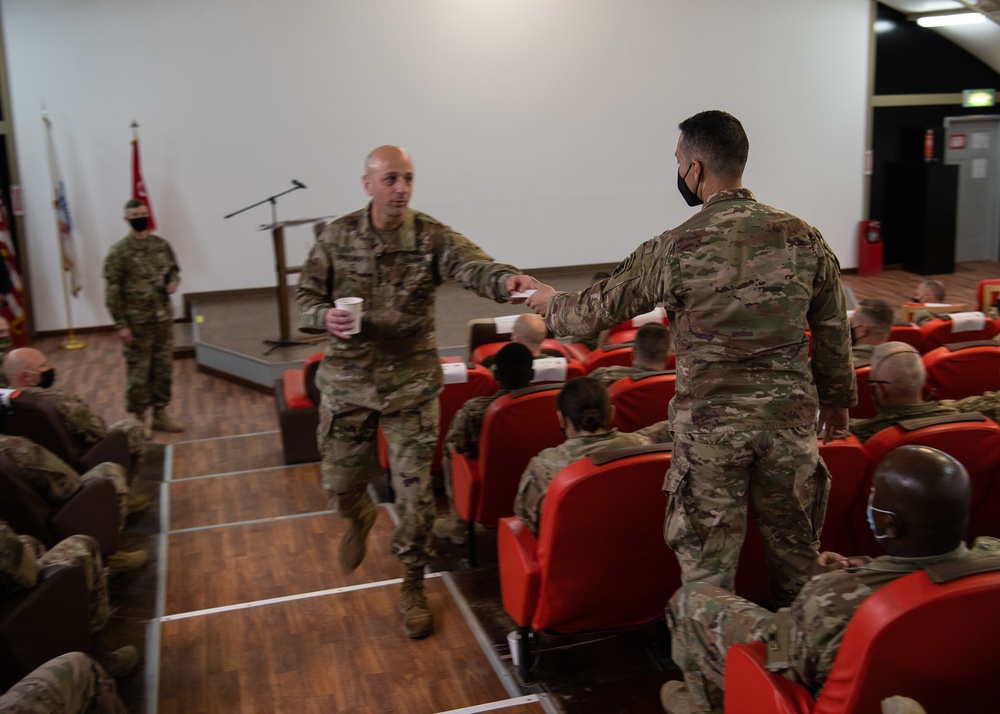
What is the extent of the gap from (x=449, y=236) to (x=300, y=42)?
699 centimetres

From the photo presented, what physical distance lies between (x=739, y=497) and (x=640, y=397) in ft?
3.49

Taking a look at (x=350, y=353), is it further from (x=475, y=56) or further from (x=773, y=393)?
(x=475, y=56)

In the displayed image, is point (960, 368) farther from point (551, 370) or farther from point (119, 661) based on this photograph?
point (119, 661)

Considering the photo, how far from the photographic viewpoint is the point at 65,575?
2465 millimetres

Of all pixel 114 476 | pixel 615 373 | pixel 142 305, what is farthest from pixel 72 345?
pixel 615 373

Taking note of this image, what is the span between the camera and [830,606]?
5.44 ft

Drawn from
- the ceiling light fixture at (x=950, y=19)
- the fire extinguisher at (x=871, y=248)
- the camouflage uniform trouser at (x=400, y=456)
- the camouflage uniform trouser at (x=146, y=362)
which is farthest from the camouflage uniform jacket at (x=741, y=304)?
the ceiling light fixture at (x=950, y=19)

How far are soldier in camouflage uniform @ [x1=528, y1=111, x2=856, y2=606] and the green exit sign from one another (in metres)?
11.2

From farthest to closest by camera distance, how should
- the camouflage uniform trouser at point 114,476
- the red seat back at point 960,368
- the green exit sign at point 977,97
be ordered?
the green exit sign at point 977,97 < the red seat back at point 960,368 < the camouflage uniform trouser at point 114,476

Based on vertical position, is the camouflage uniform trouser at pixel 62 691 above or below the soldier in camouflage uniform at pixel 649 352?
below

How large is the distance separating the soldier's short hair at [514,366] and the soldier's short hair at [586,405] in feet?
2.29

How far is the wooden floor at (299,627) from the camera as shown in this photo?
2713mm

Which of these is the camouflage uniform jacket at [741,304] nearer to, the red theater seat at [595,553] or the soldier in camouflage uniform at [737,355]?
the soldier in camouflage uniform at [737,355]

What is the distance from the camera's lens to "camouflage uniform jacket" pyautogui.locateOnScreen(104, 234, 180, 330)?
19.4 feet
